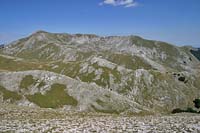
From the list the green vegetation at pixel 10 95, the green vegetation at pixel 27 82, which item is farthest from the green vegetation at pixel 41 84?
the green vegetation at pixel 10 95

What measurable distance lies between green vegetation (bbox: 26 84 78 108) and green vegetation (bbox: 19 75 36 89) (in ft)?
20.5

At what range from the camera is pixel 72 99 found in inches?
3652

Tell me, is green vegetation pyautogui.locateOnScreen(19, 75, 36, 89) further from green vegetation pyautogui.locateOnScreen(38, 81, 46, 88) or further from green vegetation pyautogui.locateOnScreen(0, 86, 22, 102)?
green vegetation pyautogui.locateOnScreen(0, 86, 22, 102)

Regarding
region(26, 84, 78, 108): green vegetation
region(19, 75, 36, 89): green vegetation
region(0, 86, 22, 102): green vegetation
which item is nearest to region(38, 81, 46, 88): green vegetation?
region(19, 75, 36, 89): green vegetation

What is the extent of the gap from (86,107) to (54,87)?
51.1 ft

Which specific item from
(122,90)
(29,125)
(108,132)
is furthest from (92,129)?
(122,90)

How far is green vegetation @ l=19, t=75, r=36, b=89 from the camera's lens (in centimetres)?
9656

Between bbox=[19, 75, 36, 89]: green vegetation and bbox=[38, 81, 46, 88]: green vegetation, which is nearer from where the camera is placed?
bbox=[19, 75, 36, 89]: green vegetation

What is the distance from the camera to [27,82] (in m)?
98.8

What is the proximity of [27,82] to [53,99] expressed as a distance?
1403 cm

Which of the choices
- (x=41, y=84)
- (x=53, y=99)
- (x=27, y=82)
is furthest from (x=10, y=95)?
(x=53, y=99)

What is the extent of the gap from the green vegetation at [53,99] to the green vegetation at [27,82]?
6.23 meters

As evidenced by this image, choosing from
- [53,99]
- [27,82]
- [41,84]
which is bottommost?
[53,99]

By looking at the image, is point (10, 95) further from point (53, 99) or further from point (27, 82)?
point (53, 99)
